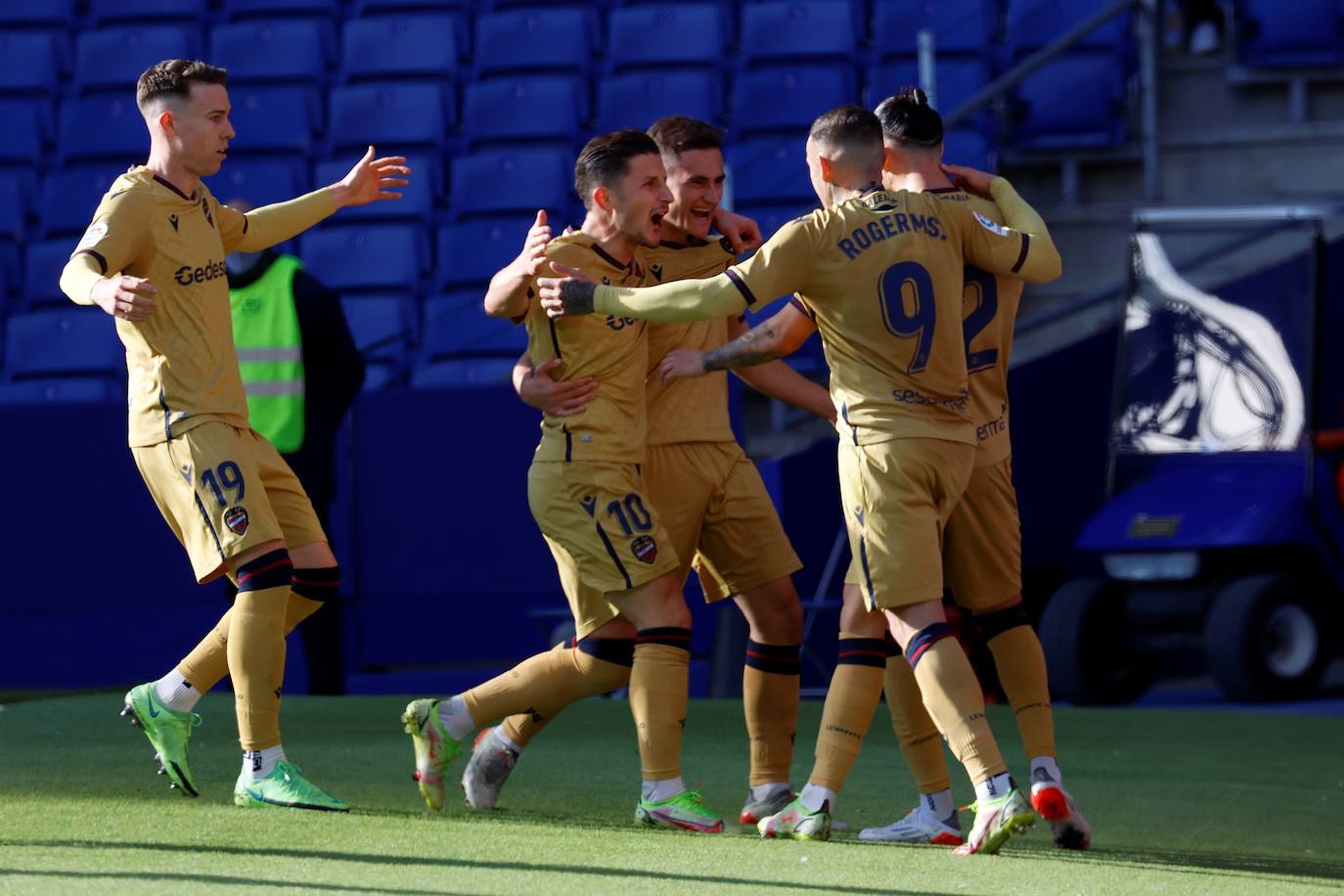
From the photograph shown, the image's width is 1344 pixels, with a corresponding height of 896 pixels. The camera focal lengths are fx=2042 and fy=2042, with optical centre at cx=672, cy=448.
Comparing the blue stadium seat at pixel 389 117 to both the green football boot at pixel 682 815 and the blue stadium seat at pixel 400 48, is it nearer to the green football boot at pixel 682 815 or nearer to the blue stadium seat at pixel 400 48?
the blue stadium seat at pixel 400 48

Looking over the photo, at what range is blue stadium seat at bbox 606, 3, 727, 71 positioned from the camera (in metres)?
12.3

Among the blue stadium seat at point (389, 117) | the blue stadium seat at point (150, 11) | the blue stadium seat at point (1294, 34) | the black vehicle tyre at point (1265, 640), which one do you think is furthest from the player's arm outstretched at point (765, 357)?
the blue stadium seat at point (150, 11)

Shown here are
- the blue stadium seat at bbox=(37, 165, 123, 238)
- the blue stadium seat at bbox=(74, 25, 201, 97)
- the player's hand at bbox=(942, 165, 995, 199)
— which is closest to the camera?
the player's hand at bbox=(942, 165, 995, 199)

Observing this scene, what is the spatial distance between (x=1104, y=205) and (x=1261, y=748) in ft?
14.0

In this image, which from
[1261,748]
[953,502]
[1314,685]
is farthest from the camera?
[1314,685]

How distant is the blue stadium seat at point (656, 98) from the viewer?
468 inches

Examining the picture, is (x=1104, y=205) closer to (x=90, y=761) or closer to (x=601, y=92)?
(x=601, y=92)

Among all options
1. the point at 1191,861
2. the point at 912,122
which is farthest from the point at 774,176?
the point at 1191,861

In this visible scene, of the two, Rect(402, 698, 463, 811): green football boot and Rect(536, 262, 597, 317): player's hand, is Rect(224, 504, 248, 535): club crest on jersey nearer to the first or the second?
Rect(402, 698, 463, 811): green football boot

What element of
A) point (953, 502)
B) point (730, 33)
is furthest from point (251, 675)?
point (730, 33)

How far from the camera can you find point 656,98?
1194cm

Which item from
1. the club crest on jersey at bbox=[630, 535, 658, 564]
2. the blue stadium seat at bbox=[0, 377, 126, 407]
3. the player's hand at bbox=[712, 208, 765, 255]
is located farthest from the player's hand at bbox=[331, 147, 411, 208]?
the blue stadium seat at bbox=[0, 377, 126, 407]

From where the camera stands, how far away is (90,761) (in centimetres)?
623

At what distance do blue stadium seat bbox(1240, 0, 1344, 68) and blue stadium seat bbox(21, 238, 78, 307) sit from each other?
685 cm
